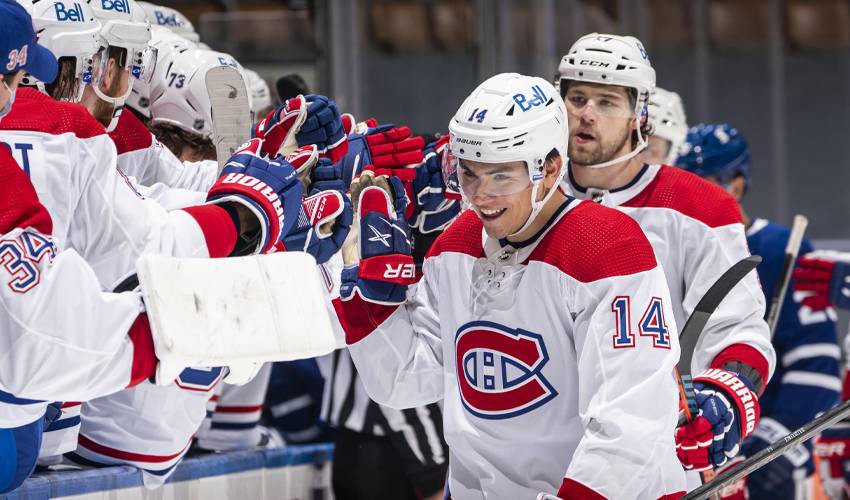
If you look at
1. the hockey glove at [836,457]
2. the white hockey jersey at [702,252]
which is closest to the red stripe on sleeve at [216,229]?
the white hockey jersey at [702,252]

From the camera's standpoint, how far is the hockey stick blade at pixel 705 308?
2.39 meters

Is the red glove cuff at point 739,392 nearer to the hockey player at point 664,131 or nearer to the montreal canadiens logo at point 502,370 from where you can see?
the montreal canadiens logo at point 502,370

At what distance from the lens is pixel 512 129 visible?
6.93 ft

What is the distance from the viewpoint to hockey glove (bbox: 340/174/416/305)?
2.23 meters

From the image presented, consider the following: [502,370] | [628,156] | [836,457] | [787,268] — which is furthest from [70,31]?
[836,457]

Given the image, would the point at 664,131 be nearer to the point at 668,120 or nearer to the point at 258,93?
the point at 668,120

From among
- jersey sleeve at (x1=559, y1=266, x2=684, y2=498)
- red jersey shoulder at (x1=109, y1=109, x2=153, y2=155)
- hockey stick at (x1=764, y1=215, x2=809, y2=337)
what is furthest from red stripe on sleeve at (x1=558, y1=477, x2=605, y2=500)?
hockey stick at (x1=764, y1=215, x2=809, y2=337)

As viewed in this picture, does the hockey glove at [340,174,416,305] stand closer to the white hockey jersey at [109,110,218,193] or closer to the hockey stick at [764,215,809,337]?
the white hockey jersey at [109,110,218,193]

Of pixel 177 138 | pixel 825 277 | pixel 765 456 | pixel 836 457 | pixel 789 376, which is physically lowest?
pixel 836 457

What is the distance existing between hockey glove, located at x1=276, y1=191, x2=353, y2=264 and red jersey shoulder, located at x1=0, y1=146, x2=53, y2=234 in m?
0.57

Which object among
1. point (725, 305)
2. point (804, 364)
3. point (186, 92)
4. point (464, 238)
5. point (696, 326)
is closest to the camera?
point (464, 238)

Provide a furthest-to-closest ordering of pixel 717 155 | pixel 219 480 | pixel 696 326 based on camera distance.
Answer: pixel 717 155, pixel 219 480, pixel 696 326

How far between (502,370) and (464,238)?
10.9 inches

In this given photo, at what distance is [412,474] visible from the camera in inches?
133
